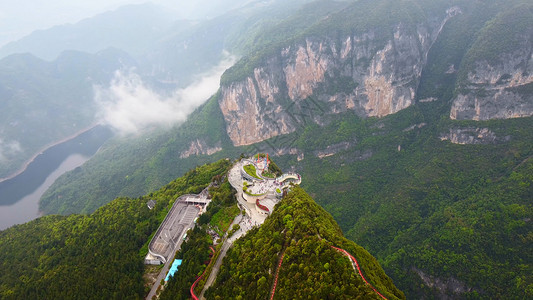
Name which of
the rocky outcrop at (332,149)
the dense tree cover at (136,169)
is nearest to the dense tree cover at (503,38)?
the rocky outcrop at (332,149)

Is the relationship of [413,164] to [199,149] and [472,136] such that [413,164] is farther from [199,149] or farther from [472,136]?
[199,149]

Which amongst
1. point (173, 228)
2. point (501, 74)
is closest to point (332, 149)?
point (501, 74)

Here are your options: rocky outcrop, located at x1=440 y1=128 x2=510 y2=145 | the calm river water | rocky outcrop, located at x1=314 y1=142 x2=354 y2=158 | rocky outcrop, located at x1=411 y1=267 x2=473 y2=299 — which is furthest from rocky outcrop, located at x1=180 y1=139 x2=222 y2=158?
rocky outcrop, located at x1=411 y1=267 x2=473 y2=299

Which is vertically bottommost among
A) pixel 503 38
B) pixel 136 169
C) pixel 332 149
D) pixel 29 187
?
pixel 332 149

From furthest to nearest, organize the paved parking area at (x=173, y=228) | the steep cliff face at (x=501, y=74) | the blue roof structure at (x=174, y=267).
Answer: the steep cliff face at (x=501, y=74) → the paved parking area at (x=173, y=228) → the blue roof structure at (x=174, y=267)

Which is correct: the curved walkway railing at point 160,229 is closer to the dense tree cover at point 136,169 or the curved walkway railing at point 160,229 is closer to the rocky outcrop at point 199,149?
the dense tree cover at point 136,169

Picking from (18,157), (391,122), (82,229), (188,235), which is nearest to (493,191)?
(391,122)

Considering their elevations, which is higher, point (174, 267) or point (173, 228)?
point (174, 267)
